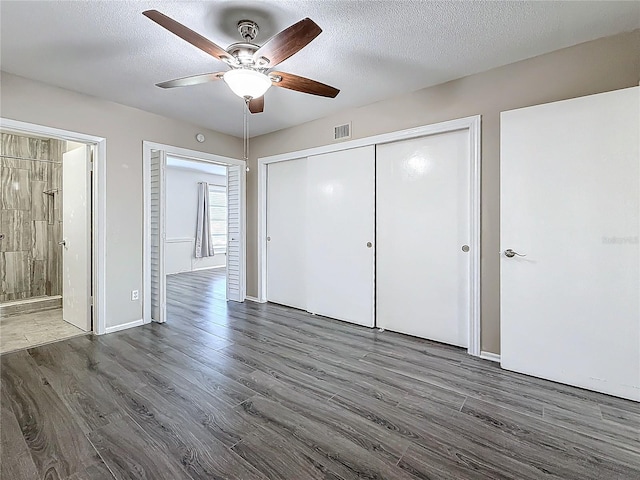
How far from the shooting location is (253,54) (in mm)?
2004

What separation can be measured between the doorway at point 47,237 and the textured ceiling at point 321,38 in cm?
90

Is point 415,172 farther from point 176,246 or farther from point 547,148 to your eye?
point 176,246

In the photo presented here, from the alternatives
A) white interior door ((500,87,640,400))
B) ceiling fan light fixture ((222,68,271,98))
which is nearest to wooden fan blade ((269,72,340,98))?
ceiling fan light fixture ((222,68,271,98))

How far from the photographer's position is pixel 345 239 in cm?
382

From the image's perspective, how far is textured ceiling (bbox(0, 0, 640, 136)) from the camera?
1.95 m

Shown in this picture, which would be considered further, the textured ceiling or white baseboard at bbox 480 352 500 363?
white baseboard at bbox 480 352 500 363

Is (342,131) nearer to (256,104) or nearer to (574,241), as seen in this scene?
(256,104)

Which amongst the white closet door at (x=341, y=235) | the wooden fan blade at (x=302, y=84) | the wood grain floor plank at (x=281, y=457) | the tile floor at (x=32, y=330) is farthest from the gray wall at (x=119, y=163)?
the wood grain floor plank at (x=281, y=457)

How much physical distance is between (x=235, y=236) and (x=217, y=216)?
4.29 meters

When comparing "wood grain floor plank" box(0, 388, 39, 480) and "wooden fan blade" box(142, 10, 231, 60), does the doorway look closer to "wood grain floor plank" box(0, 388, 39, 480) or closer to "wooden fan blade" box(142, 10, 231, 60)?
"wood grain floor plank" box(0, 388, 39, 480)

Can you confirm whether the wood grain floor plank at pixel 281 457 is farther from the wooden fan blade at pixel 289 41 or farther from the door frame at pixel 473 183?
the wooden fan blade at pixel 289 41

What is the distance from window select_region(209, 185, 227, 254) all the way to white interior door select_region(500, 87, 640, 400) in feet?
24.3

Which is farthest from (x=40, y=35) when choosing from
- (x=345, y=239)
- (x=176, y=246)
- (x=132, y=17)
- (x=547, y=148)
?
(x=176, y=246)

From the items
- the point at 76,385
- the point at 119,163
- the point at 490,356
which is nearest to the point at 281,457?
the point at 76,385
